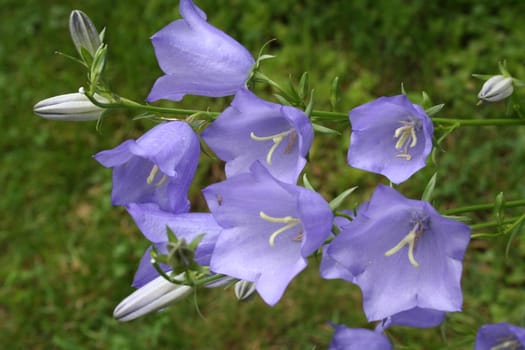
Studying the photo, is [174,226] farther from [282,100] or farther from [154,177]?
[282,100]

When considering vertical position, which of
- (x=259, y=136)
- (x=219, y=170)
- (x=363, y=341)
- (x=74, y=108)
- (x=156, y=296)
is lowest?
Result: (x=219, y=170)

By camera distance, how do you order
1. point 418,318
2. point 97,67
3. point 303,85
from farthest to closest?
point 418,318, point 303,85, point 97,67

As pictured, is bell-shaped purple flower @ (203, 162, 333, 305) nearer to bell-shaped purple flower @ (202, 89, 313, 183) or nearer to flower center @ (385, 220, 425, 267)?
bell-shaped purple flower @ (202, 89, 313, 183)

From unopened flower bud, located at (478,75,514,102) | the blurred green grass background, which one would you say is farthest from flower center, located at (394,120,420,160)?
the blurred green grass background

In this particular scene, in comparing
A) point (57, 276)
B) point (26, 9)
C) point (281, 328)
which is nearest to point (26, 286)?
point (57, 276)

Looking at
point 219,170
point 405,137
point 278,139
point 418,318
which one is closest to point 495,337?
point 418,318

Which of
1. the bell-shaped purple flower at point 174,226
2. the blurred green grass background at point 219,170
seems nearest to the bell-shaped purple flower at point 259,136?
the bell-shaped purple flower at point 174,226
